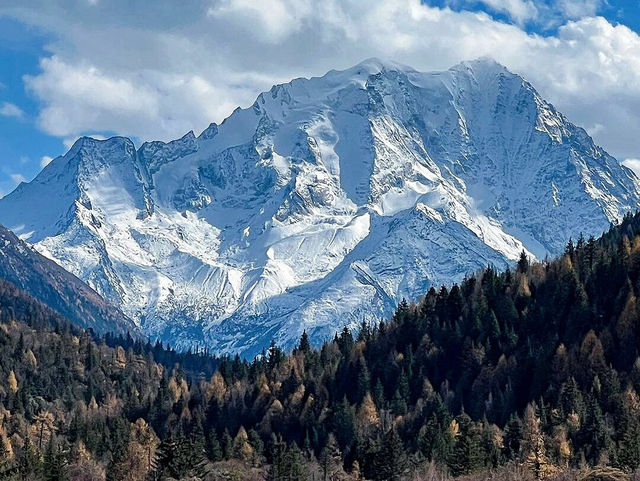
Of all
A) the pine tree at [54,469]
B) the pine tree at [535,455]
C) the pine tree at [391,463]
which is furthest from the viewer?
the pine tree at [391,463]

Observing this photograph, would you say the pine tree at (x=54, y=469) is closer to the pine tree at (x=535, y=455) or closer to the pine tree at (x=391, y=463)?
the pine tree at (x=391, y=463)

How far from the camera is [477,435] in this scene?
655 feet

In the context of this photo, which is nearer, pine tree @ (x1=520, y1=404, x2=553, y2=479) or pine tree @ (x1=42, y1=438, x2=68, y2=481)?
pine tree @ (x1=520, y1=404, x2=553, y2=479)

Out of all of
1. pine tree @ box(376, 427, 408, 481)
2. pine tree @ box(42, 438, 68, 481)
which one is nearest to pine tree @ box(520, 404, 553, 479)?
pine tree @ box(376, 427, 408, 481)

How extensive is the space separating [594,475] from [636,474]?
4738 mm

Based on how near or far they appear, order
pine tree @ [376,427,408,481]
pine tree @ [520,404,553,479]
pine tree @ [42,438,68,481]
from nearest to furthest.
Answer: pine tree @ [520,404,553,479] < pine tree @ [42,438,68,481] < pine tree @ [376,427,408,481]

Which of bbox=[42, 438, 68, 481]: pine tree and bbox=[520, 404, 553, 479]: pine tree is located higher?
bbox=[42, 438, 68, 481]: pine tree

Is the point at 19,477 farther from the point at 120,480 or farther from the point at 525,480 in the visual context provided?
the point at 525,480

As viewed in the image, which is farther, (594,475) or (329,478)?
(329,478)

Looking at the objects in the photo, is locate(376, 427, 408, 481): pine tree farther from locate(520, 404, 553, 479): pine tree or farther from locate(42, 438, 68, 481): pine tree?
locate(42, 438, 68, 481): pine tree

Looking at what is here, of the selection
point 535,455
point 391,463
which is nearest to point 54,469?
point 391,463

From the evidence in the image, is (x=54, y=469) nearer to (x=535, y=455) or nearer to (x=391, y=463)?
(x=391, y=463)

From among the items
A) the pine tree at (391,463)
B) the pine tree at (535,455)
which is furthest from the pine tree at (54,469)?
the pine tree at (535,455)

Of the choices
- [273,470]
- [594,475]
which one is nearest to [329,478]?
[273,470]
